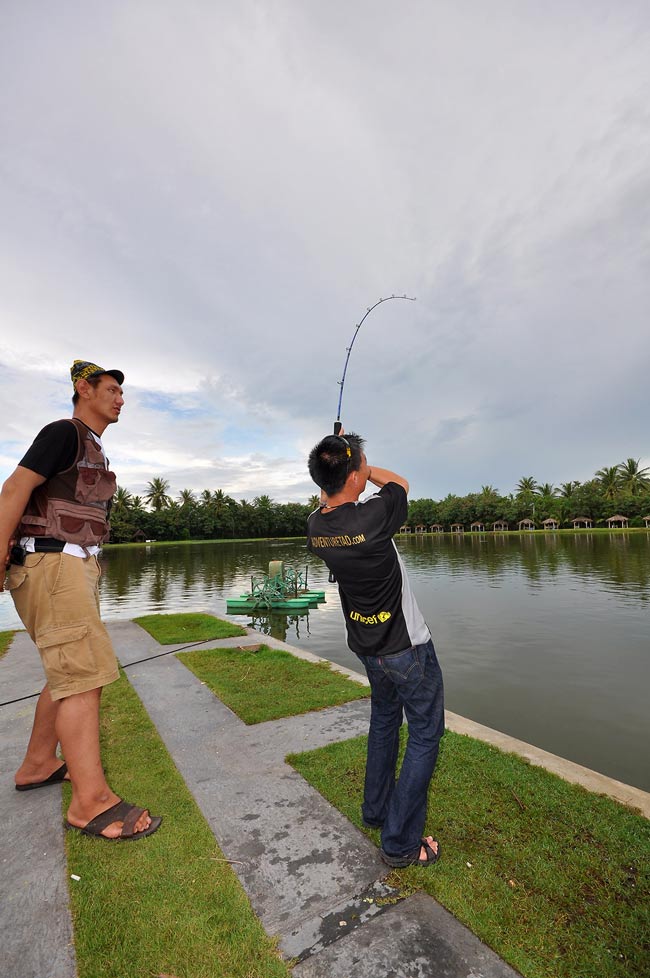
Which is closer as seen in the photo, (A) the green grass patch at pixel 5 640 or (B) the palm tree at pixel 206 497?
(A) the green grass patch at pixel 5 640

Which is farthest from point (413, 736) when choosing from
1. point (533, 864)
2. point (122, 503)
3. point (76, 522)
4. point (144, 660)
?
point (122, 503)

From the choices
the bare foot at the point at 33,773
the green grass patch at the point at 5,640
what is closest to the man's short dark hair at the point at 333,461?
the bare foot at the point at 33,773

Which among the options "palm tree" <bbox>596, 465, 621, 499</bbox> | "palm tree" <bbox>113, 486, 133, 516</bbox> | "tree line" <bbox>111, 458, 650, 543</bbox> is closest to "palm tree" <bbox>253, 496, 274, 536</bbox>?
"tree line" <bbox>111, 458, 650, 543</bbox>

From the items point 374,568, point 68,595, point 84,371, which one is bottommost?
point 68,595

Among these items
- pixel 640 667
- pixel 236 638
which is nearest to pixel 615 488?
pixel 640 667

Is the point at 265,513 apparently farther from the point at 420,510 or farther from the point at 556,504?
the point at 556,504

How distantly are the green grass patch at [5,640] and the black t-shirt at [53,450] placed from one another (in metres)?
6.17

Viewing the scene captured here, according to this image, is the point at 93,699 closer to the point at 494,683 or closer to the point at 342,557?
the point at 342,557

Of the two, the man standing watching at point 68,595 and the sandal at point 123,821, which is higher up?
the man standing watching at point 68,595

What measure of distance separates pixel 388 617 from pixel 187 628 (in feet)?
26.3

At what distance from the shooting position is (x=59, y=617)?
2725 mm

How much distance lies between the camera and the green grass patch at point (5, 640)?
7.51 metres

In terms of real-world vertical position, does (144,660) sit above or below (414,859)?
below

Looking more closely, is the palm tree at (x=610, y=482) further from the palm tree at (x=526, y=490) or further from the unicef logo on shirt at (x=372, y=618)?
the unicef logo on shirt at (x=372, y=618)
